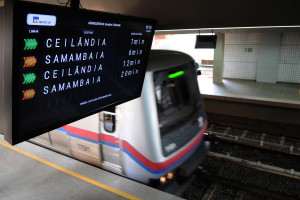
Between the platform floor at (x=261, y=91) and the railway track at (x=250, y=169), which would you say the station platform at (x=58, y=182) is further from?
the platform floor at (x=261, y=91)

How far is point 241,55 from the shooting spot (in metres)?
14.5

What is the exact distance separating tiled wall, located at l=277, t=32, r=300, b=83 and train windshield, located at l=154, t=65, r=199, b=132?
10.7 meters

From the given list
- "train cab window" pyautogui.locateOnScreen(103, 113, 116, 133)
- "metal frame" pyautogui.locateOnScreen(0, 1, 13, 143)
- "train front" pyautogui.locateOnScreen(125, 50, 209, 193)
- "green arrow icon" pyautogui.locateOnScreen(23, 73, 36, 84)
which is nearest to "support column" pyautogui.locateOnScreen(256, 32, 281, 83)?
"train front" pyautogui.locateOnScreen(125, 50, 209, 193)

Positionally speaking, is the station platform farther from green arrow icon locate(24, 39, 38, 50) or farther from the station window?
the station window

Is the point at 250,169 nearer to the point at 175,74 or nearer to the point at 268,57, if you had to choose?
the point at 175,74

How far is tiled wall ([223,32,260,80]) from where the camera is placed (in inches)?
550

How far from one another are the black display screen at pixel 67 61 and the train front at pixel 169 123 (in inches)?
36.7

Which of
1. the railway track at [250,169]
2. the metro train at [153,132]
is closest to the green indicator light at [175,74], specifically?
the metro train at [153,132]

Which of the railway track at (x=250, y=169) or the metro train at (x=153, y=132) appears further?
the railway track at (x=250, y=169)

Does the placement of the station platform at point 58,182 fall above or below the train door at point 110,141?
below

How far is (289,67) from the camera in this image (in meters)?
13.2

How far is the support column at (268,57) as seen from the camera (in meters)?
13.2

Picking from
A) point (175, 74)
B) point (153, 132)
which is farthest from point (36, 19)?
point (175, 74)

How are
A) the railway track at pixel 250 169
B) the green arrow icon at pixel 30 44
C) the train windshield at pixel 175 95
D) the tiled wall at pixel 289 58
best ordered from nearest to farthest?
the green arrow icon at pixel 30 44 < the train windshield at pixel 175 95 < the railway track at pixel 250 169 < the tiled wall at pixel 289 58
